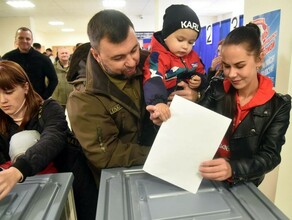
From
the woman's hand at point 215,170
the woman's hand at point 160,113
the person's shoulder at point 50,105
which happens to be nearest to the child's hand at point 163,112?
the woman's hand at point 160,113

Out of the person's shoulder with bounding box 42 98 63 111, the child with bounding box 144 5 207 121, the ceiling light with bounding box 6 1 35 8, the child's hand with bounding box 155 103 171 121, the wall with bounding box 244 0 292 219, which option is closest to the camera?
the child's hand with bounding box 155 103 171 121

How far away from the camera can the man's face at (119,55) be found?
90cm

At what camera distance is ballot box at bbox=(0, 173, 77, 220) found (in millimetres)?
675

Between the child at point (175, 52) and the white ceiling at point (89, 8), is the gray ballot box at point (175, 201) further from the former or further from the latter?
the white ceiling at point (89, 8)

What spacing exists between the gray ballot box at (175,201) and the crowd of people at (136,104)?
59 mm

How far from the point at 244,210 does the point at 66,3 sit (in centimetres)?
730

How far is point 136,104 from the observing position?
1.05 meters

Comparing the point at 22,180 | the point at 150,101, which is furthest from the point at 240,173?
the point at 22,180

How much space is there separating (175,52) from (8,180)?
0.84 m

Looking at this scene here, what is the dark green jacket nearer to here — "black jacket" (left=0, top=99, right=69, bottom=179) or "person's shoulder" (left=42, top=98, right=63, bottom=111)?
"black jacket" (left=0, top=99, right=69, bottom=179)

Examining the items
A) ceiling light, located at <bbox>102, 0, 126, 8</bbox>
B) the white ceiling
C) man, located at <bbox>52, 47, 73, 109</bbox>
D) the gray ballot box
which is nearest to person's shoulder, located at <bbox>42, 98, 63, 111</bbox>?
the gray ballot box

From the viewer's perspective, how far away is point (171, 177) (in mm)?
772

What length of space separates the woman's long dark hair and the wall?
139cm

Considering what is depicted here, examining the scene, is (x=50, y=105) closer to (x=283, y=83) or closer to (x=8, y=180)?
(x=8, y=180)
